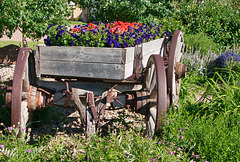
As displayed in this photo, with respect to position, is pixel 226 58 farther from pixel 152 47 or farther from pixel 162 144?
pixel 162 144

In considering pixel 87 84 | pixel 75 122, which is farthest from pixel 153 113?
pixel 75 122

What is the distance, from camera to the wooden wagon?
2830mm

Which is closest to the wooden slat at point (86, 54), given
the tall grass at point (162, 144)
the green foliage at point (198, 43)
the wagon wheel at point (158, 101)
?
the wagon wheel at point (158, 101)

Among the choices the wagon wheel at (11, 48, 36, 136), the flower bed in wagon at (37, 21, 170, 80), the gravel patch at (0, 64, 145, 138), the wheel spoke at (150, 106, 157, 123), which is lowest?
the gravel patch at (0, 64, 145, 138)

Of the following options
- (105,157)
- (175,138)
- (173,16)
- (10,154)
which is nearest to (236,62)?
(173,16)

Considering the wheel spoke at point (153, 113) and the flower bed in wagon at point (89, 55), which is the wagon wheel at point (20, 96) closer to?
the flower bed in wagon at point (89, 55)

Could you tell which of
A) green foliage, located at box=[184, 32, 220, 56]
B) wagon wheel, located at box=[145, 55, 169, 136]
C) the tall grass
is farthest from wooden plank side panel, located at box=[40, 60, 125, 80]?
green foliage, located at box=[184, 32, 220, 56]

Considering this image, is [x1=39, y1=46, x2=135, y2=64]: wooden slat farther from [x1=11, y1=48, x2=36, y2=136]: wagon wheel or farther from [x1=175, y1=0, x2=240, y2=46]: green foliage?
[x1=175, y1=0, x2=240, y2=46]: green foliage

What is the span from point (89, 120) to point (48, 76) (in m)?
0.81

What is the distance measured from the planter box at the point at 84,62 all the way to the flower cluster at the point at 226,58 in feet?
10.8

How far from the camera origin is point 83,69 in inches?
120

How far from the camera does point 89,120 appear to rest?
9.45 ft

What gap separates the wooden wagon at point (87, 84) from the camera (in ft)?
9.29

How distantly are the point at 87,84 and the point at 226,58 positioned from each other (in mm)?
3537
